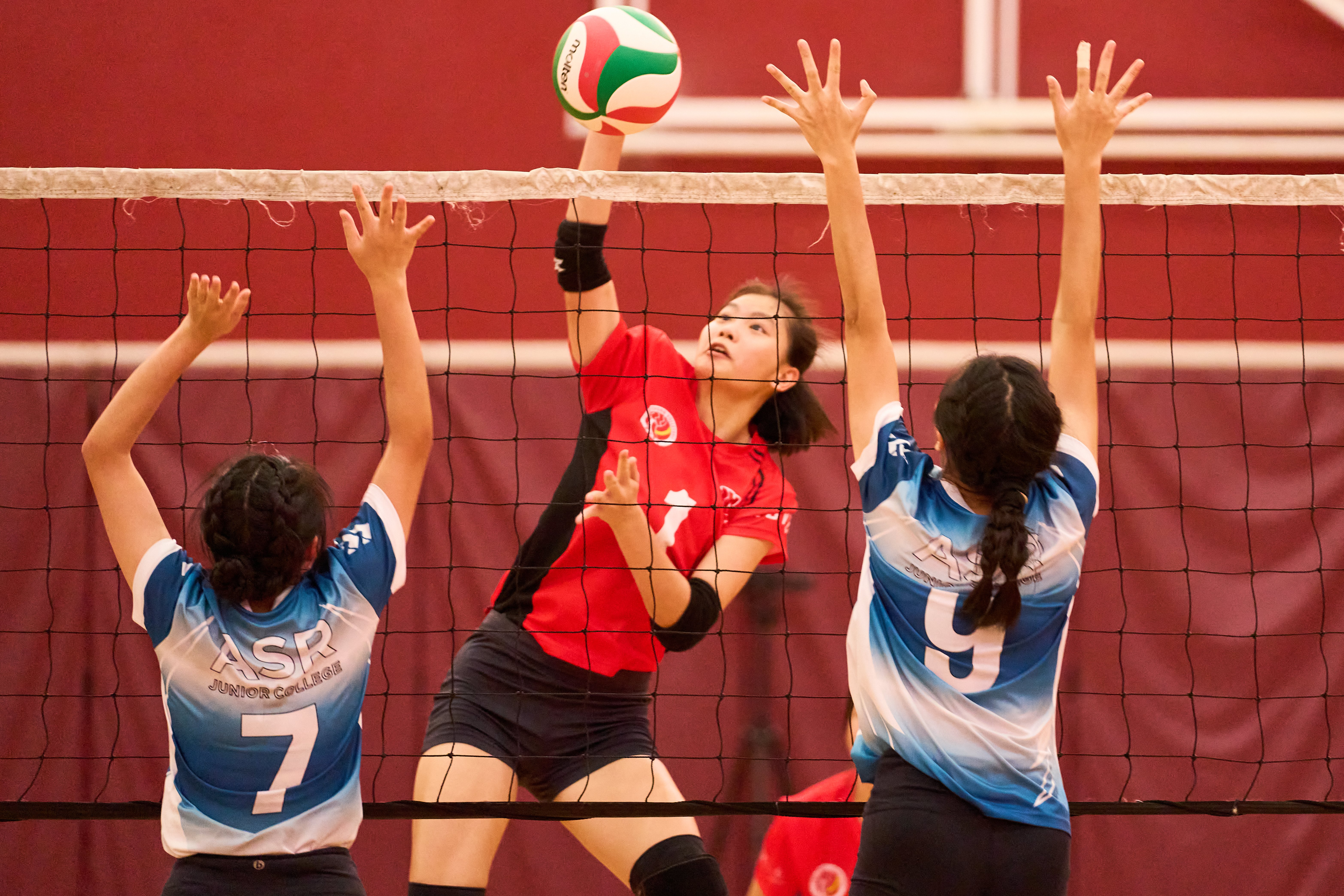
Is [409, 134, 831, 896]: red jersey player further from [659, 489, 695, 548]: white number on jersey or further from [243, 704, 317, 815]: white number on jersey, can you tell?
[243, 704, 317, 815]: white number on jersey

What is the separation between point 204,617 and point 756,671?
3018 millimetres

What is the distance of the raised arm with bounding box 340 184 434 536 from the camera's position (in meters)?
2.39

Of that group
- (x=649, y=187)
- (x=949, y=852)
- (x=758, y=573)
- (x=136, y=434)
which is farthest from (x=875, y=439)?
(x=758, y=573)

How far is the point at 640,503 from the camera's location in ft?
10.2

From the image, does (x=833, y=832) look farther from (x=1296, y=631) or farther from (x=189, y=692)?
(x=1296, y=631)

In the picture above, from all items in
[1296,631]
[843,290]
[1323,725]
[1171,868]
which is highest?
[843,290]

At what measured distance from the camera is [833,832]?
11.4 ft

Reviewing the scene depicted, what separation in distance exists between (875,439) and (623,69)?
4.54ft

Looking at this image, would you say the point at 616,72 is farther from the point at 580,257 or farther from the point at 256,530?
the point at 256,530

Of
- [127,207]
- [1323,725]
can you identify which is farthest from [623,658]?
[127,207]

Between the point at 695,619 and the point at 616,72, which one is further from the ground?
the point at 616,72

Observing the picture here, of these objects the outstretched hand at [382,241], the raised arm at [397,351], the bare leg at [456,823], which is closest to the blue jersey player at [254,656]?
the raised arm at [397,351]

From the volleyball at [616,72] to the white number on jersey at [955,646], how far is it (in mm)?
1586

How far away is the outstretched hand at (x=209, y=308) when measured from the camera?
7.75ft
